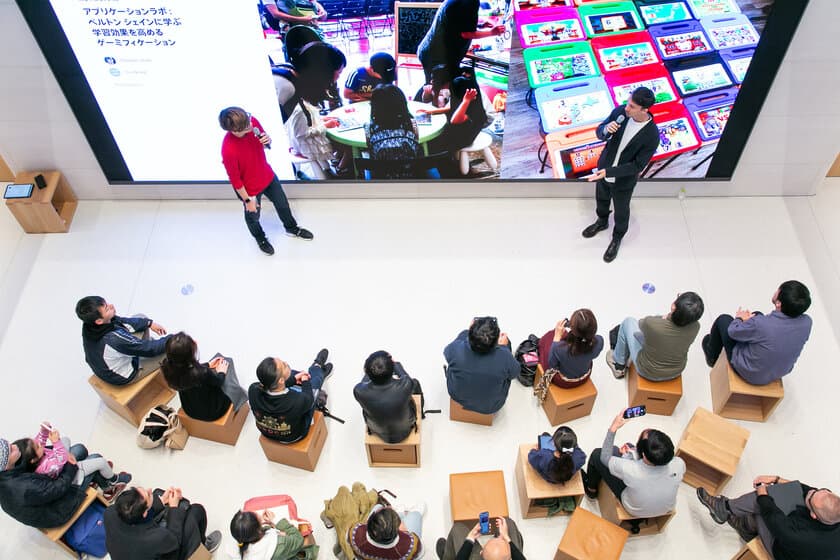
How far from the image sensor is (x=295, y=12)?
4668 mm

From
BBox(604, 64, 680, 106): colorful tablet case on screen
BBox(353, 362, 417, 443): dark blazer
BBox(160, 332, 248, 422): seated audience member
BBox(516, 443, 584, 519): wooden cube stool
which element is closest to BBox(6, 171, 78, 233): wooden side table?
BBox(160, 332, 248, 422): seated audience member

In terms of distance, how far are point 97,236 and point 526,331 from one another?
146 inches

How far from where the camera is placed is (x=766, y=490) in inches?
147

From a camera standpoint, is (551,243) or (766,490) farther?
(551,243)

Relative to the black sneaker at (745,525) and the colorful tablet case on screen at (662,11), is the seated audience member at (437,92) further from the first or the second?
the black sneaker at (745,525)

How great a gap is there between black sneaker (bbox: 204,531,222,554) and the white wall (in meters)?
2.96

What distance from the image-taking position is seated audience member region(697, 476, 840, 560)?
329cm

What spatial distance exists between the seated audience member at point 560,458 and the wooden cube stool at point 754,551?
3.22 feet

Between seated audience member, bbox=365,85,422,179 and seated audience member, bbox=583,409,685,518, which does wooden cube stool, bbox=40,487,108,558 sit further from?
seated audience member, bbox=365,85,422,179

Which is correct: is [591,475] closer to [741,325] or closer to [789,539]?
[789,539]

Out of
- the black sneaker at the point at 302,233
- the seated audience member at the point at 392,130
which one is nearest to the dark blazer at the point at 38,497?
the black sneaker at the point at 302,233

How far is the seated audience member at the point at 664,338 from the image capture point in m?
3.99

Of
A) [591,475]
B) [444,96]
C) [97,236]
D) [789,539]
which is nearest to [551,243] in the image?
[444,96]

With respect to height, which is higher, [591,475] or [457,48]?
[457,48]
